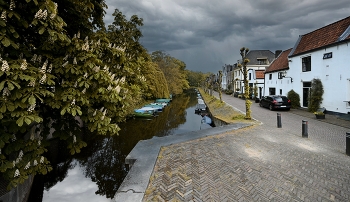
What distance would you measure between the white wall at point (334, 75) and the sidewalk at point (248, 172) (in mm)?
8496

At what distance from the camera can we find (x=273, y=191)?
4719mm

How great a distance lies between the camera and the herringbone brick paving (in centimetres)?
460

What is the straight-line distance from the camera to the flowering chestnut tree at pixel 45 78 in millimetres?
3385

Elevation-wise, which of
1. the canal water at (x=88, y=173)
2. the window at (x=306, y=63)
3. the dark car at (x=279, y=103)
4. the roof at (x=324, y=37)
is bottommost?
the canal water at (x=88, y=173)

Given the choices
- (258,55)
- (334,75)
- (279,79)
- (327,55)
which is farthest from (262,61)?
(334,75)

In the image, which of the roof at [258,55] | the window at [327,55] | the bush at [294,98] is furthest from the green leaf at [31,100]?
the roof at [258,55]

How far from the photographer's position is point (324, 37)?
16.7 m

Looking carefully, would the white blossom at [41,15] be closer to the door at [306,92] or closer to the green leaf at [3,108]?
the green leaf at [3,108]

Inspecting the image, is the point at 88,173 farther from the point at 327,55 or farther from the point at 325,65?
the point at 327,55

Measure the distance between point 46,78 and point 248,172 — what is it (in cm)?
560

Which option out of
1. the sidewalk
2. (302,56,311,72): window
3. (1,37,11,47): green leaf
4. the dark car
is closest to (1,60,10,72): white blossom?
(1,37,11,47): green leaf

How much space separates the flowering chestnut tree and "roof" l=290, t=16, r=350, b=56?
1688cm

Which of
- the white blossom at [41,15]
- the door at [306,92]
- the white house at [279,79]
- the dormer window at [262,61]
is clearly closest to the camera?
the white blossom at [41,15]

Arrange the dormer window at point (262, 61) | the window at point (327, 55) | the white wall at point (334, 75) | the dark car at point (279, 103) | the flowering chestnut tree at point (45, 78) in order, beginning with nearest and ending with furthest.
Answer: the flowering chestnut tree at point (45, 78)
the white wall at point (334, 75)
the window at point (327, 55)
the dark car at point (279, 103)
the dormer window at point (262, 61)
